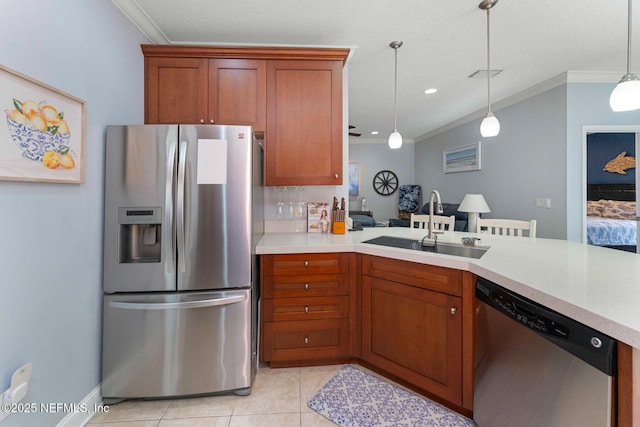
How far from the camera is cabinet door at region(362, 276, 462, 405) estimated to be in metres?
1.46

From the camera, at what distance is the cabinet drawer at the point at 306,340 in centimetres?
184

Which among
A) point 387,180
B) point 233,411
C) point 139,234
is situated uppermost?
point 387,180

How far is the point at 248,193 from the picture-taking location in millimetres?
1640

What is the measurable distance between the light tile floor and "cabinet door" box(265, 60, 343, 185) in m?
1.47

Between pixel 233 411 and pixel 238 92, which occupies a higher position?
pixel 238 92

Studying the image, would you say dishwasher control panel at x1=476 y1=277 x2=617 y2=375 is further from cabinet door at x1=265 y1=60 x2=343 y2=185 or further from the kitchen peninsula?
cabinet door at x1=265 y1=60 x2=343 y2=185

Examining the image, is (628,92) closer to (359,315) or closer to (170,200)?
(359,315)

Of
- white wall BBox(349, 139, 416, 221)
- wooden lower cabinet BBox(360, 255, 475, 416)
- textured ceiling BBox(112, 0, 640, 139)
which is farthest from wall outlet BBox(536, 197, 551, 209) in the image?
white wall BBox(349, 139, 416, 221)

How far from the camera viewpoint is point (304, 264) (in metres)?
1.84

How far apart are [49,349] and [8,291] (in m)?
0.37

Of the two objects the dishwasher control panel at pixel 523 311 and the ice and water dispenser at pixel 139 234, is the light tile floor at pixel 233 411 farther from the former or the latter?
the dishwasher control panel at pixel 523 311

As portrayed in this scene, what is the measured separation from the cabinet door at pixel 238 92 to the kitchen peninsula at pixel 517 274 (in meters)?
1.02

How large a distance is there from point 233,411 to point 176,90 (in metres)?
2.27

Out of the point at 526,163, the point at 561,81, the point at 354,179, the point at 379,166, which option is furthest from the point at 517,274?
the point at 379,166
